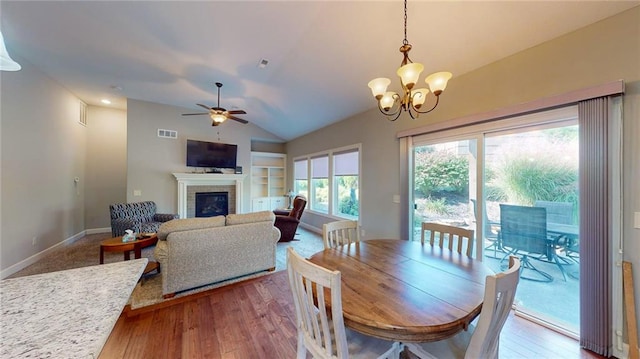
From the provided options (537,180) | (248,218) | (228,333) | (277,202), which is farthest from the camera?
(277,202)

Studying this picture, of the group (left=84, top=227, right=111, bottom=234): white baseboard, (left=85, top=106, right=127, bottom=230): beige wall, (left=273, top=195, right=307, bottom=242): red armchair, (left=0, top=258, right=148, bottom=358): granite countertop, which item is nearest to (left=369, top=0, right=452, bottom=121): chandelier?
(left=0, top=258, right=148, bottom=358): granite countertop

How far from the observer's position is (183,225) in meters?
2.70

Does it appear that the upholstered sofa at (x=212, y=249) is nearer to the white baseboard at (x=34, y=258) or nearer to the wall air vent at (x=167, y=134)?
the white baseboard at (x=34, y=258)

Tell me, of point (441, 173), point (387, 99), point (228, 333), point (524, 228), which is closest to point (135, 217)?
point (228, 333)

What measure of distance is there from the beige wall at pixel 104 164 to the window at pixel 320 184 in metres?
4.96

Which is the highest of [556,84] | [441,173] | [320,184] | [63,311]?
[556,84]

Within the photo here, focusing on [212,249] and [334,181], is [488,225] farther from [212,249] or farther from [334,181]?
[212,249]

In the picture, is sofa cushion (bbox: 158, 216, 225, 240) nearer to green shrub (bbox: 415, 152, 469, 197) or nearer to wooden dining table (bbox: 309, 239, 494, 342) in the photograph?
wooden dining table (bbox: 309, 239, 494, 342)

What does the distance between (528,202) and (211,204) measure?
6514 mm

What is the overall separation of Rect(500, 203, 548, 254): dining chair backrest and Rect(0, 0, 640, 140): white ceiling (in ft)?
5.55

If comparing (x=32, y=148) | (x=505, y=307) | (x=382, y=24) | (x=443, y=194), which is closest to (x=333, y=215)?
(x=443, y=194)

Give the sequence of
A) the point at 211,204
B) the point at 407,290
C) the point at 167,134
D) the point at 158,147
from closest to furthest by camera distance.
→ the point at 407,290, the point at 158,147, the point at 167,134, the point at 211,204

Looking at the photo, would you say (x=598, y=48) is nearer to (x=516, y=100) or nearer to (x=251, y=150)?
(x=516, y=100)

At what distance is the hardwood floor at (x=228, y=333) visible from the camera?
1884 mm
